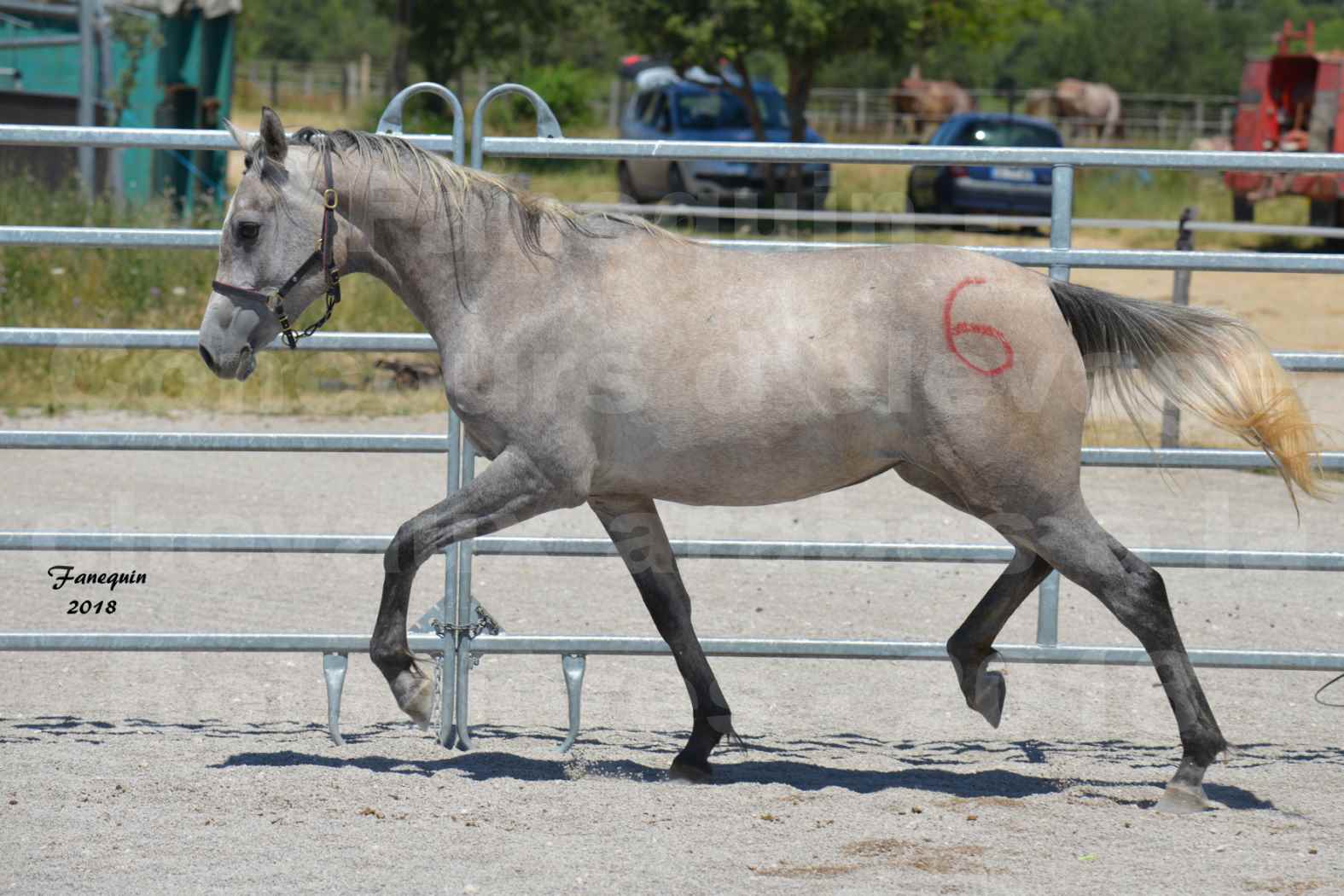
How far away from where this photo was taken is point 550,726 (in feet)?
16.5

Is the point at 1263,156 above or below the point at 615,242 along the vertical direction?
above

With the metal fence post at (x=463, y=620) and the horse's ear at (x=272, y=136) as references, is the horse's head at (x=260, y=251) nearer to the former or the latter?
the horse's ear at (x=272, y=136)

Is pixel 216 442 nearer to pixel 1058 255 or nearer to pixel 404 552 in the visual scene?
pixel 404 552

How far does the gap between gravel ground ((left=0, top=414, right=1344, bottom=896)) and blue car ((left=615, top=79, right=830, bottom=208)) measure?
40.6 ft

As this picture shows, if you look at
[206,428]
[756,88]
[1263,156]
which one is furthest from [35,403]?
[756,88]

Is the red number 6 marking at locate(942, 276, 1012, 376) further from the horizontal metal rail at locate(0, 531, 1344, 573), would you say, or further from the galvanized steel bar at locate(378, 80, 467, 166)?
the galvanized steel bar at locate(378, 80, 467, 166)

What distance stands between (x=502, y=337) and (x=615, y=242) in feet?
1.38

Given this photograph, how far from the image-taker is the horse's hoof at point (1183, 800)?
13.8ft

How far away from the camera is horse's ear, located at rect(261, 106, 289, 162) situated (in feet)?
13.0

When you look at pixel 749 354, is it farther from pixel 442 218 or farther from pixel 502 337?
pixel 442 218

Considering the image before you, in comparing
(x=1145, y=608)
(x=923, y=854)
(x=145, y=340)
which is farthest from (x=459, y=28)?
(x=923, y=854)

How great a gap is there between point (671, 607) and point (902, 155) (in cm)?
153

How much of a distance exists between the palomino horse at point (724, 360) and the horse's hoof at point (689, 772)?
73cm

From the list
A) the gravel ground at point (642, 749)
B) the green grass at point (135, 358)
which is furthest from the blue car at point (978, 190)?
the gravel ground at point (642, 749)
